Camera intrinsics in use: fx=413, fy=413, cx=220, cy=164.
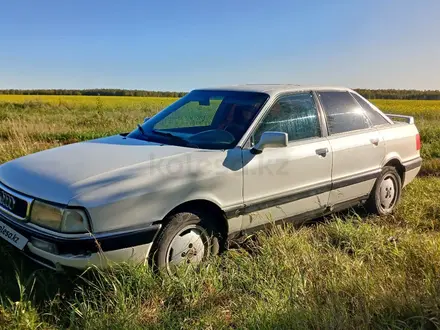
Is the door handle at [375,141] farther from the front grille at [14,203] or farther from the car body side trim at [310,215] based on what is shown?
the front grille at [14,203]

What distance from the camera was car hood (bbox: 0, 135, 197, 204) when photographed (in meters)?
2.87

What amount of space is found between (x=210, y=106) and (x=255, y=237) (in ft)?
4.74

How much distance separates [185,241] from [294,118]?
1.69 metres

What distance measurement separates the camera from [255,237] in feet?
12.9

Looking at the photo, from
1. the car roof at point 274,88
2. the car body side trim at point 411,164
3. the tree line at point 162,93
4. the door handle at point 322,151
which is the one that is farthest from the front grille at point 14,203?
the tree line at point 162,93

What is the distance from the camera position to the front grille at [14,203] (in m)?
2.92

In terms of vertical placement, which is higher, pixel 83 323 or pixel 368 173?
pixel 368 173

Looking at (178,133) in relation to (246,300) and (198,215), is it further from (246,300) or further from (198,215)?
(246,300)

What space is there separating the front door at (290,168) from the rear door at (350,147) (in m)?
0.16

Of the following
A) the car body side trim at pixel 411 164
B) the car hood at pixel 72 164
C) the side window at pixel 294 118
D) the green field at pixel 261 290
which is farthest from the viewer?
the car body side trim at pixel 411 164

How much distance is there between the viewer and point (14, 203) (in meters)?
3.02

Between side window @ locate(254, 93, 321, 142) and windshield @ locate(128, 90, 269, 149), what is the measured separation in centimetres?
14

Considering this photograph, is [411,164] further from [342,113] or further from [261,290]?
[261,290]

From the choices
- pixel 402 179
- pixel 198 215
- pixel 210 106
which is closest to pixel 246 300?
pixel 198 215
